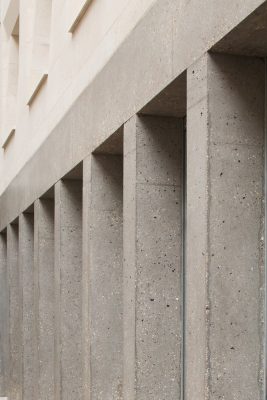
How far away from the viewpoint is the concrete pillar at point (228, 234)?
591 cm

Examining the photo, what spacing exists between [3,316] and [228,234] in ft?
50.9

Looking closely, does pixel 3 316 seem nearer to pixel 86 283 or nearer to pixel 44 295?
pixel 44 295

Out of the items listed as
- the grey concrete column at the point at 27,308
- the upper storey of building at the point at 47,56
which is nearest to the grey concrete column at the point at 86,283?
the upper storey of building at the point at 47,56

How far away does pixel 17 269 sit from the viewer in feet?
62.4

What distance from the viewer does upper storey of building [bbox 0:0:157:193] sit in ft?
31.1

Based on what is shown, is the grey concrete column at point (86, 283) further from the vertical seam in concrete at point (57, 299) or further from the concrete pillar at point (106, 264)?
the vertical seam in concrete at point (57, 299)

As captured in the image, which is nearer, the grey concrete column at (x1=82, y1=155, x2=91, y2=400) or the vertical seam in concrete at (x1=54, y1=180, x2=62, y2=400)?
the grey concrete column at (x1=82, y1=155, x2=91, y2=400)

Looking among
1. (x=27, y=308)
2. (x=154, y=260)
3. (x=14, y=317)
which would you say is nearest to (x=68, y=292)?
(x=154, y=260)

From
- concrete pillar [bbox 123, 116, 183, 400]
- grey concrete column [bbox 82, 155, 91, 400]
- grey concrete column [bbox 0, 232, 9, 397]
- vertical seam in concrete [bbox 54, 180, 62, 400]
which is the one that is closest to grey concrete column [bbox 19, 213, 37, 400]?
grey concrete column [bbox 0, 232, 9, 397]

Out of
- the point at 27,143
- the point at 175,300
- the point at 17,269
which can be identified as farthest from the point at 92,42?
the point at 17,269

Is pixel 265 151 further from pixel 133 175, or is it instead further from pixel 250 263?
pixel 133 175

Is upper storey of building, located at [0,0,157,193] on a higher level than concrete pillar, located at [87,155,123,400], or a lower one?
higher

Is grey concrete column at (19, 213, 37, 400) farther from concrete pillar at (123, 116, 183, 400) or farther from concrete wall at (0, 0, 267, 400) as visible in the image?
concrete pillar at (123, 116, 183, 400)

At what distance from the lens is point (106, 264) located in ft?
32.9
